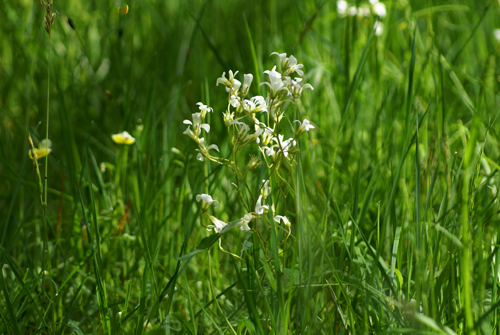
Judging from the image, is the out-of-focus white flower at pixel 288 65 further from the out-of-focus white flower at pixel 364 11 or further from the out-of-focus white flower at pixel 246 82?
the out-of-focus white flower at pixel 364 11

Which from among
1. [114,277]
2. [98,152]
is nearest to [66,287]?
[114,277]

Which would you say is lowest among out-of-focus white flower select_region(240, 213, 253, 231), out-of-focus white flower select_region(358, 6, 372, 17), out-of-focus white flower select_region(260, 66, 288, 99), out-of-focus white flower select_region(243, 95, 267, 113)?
out-of-focus white flower select_region(240, 213, 253, 231)

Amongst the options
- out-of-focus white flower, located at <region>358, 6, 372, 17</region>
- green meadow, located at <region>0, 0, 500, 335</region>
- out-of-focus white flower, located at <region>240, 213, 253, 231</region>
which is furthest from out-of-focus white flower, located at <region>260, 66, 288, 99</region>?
out-of-focus white flower, located at <region>358, 6, 372, 17</region>

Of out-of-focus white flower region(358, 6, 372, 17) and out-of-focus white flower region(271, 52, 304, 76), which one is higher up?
out-of-focus white flower region(358, 6, 372, 17)

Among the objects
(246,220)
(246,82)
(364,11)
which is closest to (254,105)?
(246,82)

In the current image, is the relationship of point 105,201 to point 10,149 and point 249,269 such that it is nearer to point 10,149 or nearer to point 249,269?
point 10,149

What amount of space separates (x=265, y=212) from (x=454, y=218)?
519 millimetres

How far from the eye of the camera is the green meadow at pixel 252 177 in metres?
1.01

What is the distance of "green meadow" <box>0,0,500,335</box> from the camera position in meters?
1.01

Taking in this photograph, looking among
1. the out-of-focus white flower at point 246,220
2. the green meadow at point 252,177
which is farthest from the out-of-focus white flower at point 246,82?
the out-of-focus white flower at point 246,220

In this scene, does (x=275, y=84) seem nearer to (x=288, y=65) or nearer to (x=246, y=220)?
(x=288, y=65)

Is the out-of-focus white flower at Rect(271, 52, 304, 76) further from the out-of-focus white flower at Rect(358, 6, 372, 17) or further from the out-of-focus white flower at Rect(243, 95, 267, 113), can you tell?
the out-of-focus white flower at Rect(358, 6, 372, 17)

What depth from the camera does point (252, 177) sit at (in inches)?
64.1

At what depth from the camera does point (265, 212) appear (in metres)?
1.18
